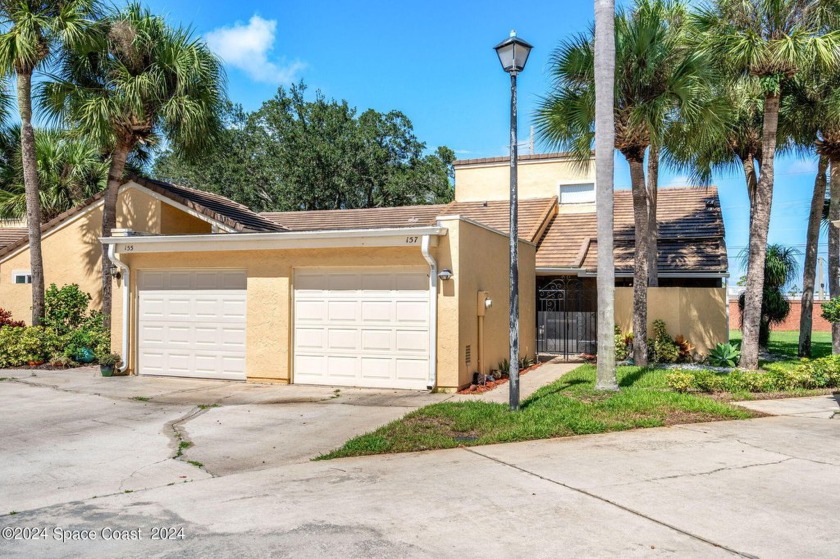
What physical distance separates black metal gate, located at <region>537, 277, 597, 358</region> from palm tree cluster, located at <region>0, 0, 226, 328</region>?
10042 mm

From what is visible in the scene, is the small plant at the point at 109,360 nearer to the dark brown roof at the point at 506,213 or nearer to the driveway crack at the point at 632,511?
the driveway crack at the point at 632,511

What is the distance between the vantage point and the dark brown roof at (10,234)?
2330cm

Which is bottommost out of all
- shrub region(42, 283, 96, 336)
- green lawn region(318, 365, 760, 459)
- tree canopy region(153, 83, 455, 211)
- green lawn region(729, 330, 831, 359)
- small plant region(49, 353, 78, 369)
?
green lawn region(729, 330, 831, 359)

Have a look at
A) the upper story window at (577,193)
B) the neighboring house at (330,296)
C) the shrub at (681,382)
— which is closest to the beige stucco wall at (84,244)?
the neighboring house at (330,296)

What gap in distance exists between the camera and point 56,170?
20.7 meters

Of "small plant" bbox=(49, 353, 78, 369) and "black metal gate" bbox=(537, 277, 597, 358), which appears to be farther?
"black metal gate" bbox=(537, 277, 597, 358)

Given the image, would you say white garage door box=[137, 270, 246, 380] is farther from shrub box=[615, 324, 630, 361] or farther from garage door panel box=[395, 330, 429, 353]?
shrub box=[615, 324, 630, 361]

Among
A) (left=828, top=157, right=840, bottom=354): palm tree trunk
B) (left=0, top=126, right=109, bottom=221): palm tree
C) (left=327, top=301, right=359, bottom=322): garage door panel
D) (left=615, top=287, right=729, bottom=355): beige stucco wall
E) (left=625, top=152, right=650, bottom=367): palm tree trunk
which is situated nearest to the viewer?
(left=327, top=301, right=359, bottom=322): garage door panel

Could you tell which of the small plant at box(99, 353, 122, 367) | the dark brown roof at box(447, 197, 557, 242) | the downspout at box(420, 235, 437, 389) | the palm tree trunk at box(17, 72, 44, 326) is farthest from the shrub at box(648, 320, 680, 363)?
the palm tree trunk at box(17, 72, 44, 326)

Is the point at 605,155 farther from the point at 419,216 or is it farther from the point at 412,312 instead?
the point at 419,216

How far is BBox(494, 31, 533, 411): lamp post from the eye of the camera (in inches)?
357

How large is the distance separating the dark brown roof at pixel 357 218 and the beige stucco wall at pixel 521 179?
1845 millimetres

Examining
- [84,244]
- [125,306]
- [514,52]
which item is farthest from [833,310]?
[84,244]

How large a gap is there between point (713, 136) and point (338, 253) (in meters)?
8.26
